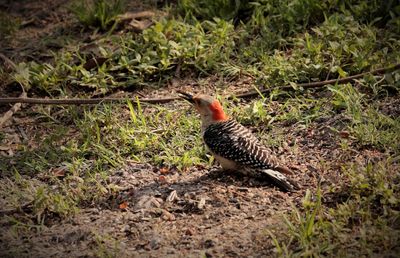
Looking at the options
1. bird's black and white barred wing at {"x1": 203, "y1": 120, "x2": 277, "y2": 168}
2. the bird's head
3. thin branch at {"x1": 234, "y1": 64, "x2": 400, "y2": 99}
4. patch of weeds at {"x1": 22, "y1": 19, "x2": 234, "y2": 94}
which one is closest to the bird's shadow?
bird's black and white barred wing at {"x1": 203, "y1": 120, "x2": 277, "y2": 168}

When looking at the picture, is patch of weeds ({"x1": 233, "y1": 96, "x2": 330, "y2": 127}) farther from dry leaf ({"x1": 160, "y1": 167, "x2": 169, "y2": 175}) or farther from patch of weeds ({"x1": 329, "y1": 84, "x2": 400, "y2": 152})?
dry leaf ({"x1": 160, "y1": 167, "x2": 169, "y2": 175})

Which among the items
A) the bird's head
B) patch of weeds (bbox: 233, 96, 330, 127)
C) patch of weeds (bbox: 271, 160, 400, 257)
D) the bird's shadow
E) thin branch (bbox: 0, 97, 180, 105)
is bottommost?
the bird's shadow

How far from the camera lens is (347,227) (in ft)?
17.2

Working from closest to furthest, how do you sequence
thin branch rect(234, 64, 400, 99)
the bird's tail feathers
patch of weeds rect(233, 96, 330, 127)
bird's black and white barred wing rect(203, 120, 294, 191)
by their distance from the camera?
the bird's tail feathers, bird's black and white barred wing rect(203, 120, 294, 191), patch of weeds rect(233, 96, 330, 127), thin branch rect(234, 64, 400, 99)

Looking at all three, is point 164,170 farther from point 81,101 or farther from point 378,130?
point 378,130

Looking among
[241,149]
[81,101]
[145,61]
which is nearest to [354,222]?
[241,149]

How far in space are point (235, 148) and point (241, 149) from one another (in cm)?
6

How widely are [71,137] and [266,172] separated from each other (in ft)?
7.98

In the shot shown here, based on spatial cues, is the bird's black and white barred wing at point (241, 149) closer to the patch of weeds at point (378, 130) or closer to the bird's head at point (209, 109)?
the bird's head at point (209, 109)

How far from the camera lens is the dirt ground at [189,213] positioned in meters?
5.36

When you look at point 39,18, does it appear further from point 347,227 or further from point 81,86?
point 347,227

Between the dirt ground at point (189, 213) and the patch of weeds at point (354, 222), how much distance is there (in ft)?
0.63

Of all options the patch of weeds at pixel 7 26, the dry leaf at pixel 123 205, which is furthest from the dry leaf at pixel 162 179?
the patch of weeds at pixel 7 26

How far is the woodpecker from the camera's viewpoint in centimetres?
608
